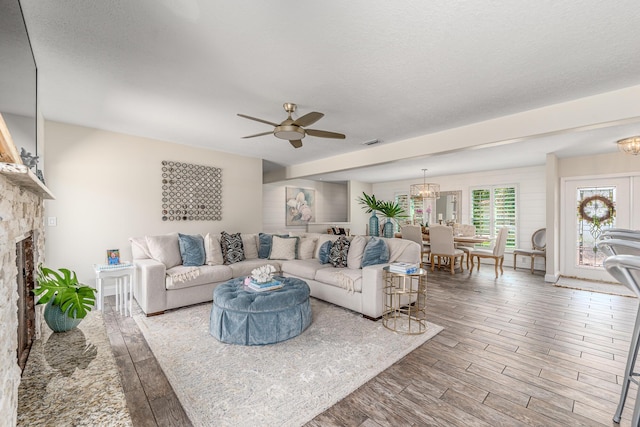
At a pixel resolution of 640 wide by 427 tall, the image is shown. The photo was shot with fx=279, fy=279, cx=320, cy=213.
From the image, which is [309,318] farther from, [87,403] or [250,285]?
[87,403]

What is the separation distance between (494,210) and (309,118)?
6.29m

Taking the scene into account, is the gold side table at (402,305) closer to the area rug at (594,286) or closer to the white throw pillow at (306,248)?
the white throw pillow at (306,248)

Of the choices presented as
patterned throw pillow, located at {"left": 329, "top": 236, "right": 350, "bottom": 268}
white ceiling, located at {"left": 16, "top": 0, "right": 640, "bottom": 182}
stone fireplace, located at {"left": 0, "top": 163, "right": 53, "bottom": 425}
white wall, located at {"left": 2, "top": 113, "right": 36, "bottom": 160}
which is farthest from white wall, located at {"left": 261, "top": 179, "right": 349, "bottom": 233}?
stone fireplace, located at {"left": 0, "top": 163, "right": 53, "bottom": 425}

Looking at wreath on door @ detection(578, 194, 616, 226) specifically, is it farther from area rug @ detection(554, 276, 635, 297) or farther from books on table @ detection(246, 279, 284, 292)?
books on table @ detection(246, 279, 284, 292)

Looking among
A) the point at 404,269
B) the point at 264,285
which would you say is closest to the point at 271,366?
the point at 264,285

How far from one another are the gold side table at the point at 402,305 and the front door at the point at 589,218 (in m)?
4.15

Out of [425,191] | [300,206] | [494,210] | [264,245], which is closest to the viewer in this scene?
[264,245]

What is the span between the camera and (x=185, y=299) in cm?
361

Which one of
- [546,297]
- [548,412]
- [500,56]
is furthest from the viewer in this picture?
[546,297]

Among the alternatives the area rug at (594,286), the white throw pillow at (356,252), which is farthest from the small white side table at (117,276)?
the area rug at (594,286)

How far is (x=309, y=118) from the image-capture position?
9.05 ft

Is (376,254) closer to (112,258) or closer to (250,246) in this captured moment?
(250,246)

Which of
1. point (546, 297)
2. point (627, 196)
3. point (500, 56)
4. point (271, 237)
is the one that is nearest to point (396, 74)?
point (500, 56)

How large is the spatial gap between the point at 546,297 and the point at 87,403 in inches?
213
